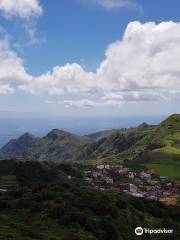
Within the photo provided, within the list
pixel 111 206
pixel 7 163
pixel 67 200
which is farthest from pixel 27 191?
pixel 7 163

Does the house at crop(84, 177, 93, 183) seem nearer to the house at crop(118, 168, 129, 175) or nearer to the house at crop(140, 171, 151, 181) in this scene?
the house at crop(118, 168, 129, 175)

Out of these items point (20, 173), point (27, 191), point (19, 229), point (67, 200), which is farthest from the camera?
point (20, 173)

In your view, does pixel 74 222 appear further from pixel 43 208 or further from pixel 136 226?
pixel 136 226

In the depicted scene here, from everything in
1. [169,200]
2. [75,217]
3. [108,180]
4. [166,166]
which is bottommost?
[169,200]

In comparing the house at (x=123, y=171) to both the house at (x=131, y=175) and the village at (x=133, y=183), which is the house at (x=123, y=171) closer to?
the village at (x=133, y=183)

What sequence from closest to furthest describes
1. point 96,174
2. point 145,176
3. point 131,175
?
point 96,174 → point 145,176 → point 131,175

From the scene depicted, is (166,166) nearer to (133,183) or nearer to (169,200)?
(133,183)

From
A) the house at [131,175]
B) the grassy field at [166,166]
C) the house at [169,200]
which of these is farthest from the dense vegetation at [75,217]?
the grassy field at [166,166]

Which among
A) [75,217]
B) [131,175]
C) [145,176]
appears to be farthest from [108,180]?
[75,217]
